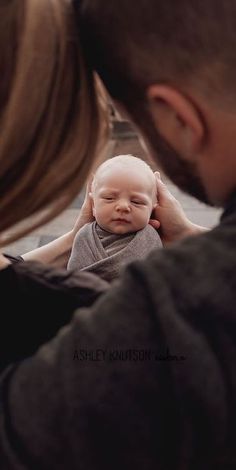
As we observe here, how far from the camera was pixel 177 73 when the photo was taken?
1.84 feet

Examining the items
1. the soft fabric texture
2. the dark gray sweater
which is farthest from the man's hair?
the soft fabric texture

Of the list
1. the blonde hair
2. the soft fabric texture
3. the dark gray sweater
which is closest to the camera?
→ the dark gray sweater

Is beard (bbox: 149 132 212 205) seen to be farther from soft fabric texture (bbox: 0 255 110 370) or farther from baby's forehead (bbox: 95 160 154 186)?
baby's forehead (bbox: 95 160 154 186)

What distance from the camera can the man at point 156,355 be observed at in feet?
1.61

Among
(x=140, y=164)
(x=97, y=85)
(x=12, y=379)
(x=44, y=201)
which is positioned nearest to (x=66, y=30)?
(x=97, y=85)

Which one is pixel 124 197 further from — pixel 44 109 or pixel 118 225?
pixel 44 109

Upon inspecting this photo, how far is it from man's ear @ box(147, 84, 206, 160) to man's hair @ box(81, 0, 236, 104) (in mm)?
11

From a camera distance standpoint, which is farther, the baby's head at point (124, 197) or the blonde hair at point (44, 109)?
the baby's head at point (124, 197)

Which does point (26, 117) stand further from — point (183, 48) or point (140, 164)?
point (140, 164)

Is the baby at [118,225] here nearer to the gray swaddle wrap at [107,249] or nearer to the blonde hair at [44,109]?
the gray swaddle wrap at [107,249]

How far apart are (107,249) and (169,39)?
1096mm

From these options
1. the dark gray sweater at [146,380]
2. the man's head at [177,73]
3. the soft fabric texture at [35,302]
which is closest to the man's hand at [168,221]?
the soft fabric texture at [35,302]

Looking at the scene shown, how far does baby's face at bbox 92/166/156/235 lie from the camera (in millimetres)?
1619

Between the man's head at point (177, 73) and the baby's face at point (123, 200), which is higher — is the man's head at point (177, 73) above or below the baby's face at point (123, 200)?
above
